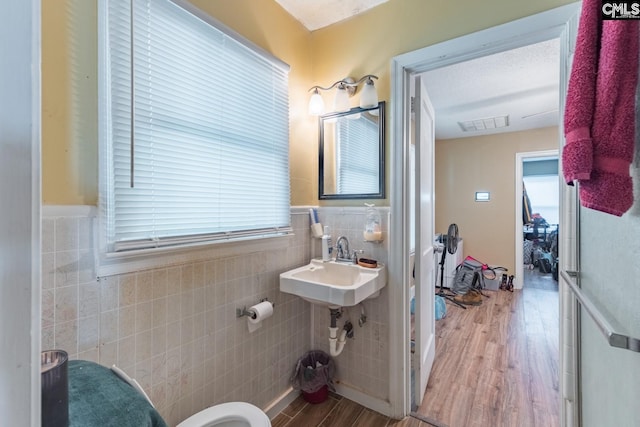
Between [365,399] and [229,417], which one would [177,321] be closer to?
[229,417]

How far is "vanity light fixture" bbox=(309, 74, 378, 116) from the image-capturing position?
174 centimetres

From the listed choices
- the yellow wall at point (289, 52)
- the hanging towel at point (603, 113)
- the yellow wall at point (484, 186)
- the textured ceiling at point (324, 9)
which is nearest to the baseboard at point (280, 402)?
the yellow wall at point (289, 52)

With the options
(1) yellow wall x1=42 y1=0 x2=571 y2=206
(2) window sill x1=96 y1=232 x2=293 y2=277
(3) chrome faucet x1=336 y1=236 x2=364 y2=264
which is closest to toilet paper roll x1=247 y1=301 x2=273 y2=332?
(2) window sill x1=96 y1=232 x2=293 y2=277

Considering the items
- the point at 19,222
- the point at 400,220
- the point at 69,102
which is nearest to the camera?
the point at 19,222

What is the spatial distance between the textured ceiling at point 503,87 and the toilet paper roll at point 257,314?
2216mm

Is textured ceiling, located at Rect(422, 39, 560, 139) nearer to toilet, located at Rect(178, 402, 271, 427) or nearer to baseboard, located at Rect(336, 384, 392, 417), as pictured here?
baseboard, located at Rect(336, 384, 392, 417)

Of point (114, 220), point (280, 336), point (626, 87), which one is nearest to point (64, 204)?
point (114, 220)

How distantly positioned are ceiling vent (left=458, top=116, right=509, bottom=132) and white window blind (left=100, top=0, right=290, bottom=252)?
3160 mm

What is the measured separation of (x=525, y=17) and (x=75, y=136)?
196 centimetres

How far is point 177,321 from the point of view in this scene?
4.05 ft

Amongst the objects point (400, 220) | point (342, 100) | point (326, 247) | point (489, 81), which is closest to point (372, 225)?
point (400, 220)

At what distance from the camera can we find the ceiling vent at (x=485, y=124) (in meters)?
3.72

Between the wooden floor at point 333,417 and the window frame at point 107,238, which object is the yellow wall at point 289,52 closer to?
the window frame at point 107,238

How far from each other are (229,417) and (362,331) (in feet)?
3.02
